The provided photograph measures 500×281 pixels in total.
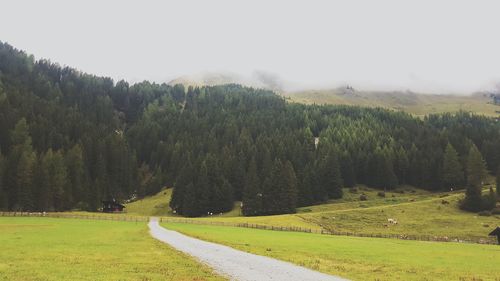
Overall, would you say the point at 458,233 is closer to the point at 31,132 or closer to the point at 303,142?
the point at 303,142

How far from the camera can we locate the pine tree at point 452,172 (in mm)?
151000

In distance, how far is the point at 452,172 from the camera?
152 meters

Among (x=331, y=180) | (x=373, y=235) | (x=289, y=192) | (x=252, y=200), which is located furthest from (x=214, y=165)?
(x=373, y=235)

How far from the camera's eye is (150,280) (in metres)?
23.9

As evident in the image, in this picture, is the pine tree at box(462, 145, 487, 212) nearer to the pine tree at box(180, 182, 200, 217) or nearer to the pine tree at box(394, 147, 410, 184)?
the pine tree at box(394, 147, 410, 184)

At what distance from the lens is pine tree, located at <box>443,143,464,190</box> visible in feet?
495

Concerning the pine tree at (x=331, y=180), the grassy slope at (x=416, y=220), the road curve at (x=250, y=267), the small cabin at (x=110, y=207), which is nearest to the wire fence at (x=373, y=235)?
the grassy slope at (x=416, y=220)

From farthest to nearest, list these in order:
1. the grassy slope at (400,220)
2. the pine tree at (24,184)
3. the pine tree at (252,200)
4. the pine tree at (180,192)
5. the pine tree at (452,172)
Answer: the pine tree at (452,172), the pine tree at (180,192), the pine tree at (252,200), the pine tree at (24,184), the grassy slope at (400,220)

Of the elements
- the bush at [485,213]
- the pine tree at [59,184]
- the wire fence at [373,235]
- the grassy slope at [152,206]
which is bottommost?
the grassy slope at [152,206]

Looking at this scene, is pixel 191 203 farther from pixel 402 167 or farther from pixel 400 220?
pixel 402 167

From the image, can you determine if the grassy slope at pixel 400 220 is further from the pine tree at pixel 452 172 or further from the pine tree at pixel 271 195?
the pine tree at pixel 452 172

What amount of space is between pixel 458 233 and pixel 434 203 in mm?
26680

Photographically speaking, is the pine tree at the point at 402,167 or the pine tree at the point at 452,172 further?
the pine tree at the point at 402,167

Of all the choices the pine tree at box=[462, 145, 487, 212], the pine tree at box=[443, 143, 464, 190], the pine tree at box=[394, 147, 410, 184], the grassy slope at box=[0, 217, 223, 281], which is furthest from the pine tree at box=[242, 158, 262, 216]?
the grassy slope at box=[0, 217, 223, 281]
